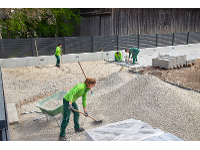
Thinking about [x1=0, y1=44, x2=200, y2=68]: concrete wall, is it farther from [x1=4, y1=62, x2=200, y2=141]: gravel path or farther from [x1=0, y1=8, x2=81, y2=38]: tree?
[x1=4, y1=62, x2=200, y2=141]: gravel path

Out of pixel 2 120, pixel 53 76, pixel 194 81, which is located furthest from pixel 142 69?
pixel 2 120

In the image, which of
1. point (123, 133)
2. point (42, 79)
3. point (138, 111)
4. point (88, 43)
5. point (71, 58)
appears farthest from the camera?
point (88, 43)

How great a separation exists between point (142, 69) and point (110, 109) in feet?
20.7

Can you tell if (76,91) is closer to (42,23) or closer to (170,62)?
(170,62)

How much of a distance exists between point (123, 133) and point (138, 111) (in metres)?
2.32

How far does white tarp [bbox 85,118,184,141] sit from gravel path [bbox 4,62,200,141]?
42.8 inches

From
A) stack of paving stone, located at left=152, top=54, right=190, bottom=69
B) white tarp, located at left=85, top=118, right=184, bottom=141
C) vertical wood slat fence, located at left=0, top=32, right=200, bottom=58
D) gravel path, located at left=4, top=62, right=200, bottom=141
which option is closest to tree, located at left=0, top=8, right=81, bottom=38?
vertical wood slat fence, located at left=0, top=32, right=200, bottom=58

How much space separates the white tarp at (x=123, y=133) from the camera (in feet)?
12.4

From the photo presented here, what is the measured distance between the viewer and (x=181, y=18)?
21219 mm

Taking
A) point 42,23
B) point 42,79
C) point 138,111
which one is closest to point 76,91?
point 138,111

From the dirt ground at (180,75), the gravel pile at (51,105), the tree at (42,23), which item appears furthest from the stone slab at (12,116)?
the tree at (42,23)

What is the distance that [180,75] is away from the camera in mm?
10758

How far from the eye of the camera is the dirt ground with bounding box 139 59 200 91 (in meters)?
9.35

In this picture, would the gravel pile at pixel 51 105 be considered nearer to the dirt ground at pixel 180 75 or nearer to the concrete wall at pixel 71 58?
the dirt ground at pixel 180 75
